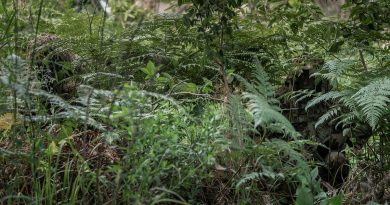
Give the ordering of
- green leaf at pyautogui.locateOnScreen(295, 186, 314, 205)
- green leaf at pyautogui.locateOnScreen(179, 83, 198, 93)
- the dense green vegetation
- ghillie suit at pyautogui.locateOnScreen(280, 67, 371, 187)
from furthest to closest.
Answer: ghillie suit at pyautogui.locateOnScreen(280, 67, 371, 187) < green leaf at pyautogui.locateOnScreen(179, 83, 198, 93) < green leaf at pyautogui.locateOnScreen(295, 186, 314, 205) < the dense green vegetation

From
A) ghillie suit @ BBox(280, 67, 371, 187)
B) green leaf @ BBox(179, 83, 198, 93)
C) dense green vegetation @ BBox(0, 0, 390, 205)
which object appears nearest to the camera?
dense green vegetation @ BBox(0, 0, 390, 205)

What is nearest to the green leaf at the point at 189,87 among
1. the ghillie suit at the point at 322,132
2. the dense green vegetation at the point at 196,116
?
the dense green vegetation at the point at 196,116

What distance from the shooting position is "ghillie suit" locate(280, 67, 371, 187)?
2.25 m

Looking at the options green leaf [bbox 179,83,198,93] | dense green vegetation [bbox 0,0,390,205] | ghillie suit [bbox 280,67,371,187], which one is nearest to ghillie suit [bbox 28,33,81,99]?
dense green vegetation [bbox 0,0,390,205]

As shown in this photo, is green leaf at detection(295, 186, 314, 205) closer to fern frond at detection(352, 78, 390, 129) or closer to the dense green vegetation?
the dense green vegetation

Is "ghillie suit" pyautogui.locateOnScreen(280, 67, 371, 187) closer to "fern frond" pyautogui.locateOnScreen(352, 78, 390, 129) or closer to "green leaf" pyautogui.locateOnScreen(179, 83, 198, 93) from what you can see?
"fern frond" pyautogui.locateOnScreen(352, 78, 390, 129)

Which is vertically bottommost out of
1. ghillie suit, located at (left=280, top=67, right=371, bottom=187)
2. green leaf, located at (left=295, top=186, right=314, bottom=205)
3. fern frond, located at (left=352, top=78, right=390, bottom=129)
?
green leaf, located at (left=295, top=186, right=314, bottom=205)

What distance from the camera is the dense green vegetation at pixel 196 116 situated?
1478mm

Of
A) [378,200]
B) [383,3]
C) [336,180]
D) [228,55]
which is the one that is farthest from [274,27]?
[378,200]

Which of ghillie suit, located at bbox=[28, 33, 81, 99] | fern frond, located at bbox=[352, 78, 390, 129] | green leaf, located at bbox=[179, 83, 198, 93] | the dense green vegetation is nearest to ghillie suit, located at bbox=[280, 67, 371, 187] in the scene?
the dense green vegetation

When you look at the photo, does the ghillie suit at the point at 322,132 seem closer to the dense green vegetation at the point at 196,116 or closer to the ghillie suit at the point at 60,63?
the dense green vegetation at the point at 196,116

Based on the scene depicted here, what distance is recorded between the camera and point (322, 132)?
2.35 meters

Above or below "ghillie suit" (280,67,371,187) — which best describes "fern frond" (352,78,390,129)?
above

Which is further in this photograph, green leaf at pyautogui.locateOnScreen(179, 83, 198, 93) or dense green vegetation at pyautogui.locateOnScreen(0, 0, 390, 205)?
green leaf at pyautogui.locateOnScreen(179, 83, 198, 93)
